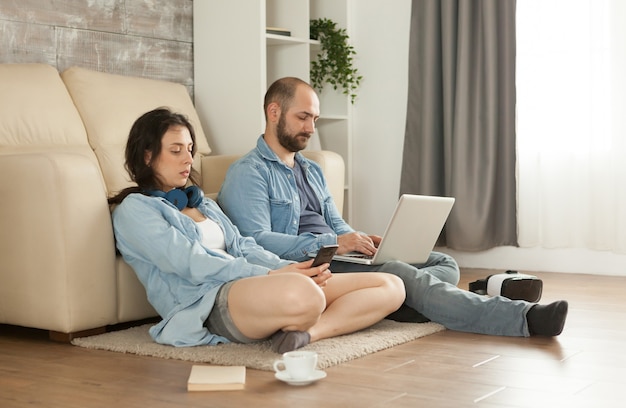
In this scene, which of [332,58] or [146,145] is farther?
[332,58]

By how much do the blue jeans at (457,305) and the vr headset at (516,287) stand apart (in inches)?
12.8

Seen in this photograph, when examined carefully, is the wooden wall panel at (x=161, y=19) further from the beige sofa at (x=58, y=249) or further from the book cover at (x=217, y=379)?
the book cover at (x=217, y=379)

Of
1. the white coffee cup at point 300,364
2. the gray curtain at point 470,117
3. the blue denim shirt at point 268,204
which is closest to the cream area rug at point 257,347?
the white coffee cup at point 300,364

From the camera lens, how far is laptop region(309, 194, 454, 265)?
3.03 metres

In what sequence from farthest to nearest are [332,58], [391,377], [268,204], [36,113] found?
[332,58] < [36,113] < [268,204] < [391,377]

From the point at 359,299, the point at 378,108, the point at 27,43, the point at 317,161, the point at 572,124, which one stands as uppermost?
the point at 27,43

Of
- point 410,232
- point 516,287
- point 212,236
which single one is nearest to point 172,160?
point 212,236

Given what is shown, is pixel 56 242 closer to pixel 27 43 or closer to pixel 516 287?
pixel 27 43

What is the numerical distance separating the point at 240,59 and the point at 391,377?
99.1 inches

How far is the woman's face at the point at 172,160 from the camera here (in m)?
2.88

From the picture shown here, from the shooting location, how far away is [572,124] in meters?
4.59

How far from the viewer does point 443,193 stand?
4.97 m

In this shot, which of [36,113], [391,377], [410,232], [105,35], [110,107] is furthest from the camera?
[105,35]

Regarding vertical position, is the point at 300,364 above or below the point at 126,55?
below
